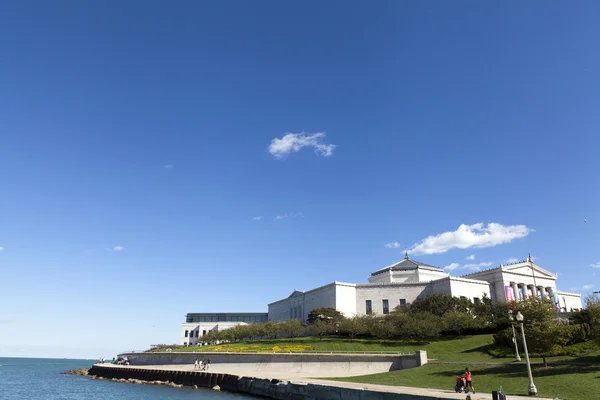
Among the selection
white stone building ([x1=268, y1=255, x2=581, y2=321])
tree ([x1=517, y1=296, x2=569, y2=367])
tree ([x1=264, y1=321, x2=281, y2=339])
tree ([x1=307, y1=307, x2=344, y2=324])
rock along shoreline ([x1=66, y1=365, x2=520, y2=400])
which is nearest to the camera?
rock along shoreline ([x1=66, y1=365, x2=520, y2=400])

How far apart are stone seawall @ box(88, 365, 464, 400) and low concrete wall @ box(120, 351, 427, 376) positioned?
22.3ft

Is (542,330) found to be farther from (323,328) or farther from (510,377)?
(323,328)

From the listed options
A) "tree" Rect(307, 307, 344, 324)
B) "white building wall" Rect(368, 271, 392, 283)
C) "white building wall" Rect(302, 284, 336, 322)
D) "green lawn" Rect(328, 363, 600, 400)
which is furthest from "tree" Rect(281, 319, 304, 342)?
"green lawn" Rect(328, 363, 600, 400)

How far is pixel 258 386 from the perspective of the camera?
44.6 m

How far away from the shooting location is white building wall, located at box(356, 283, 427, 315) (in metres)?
98.7

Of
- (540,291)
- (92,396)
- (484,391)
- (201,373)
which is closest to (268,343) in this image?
(201,373)

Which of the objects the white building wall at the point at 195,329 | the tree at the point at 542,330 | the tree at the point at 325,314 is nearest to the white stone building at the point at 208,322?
the white building wall at the point at 195,329

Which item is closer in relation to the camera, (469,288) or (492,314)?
Result: (492,314)

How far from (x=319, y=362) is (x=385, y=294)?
5067 centimetres

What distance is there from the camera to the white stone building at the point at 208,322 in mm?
149500

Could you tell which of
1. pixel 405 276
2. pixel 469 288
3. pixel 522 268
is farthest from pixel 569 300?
pixel 405 276

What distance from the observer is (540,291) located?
10538cm

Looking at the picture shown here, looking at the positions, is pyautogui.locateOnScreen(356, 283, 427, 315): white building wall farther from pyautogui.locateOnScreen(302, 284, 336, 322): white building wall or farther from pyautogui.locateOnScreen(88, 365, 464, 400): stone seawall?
pyautogui.locateOnScreen(88, 365, 464, 400): stone seawall

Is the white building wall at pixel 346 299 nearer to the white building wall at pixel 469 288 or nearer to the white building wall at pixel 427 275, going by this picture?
the white building wall at pixel 427 275
